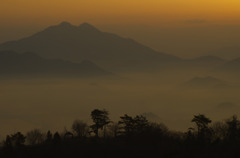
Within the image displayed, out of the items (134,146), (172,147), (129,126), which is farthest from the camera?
(129,126)

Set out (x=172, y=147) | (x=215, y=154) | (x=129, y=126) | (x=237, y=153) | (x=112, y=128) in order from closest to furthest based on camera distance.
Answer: (x=237, y=153)
(x=215, y=154)
(x=172, y=147)
(x=129, y=126)
(x=112, y=128)

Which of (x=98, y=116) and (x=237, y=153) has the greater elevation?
(x=98, y=116)

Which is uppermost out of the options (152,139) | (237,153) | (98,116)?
(98,116)

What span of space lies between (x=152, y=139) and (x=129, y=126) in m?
11.3

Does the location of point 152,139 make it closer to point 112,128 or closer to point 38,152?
point 38,152

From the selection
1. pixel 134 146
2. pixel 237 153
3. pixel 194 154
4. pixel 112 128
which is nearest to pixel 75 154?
pixel 134 146

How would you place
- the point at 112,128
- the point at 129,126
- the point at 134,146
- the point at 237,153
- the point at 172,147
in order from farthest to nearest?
1. the point at 112,128
2. the point at 129,126
3. the point at 134,146
4. the point at 172,147
5. the point at 237,153

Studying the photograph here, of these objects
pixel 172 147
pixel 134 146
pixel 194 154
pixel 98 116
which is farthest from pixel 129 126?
pixel 194 154

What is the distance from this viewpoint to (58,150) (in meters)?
64.3

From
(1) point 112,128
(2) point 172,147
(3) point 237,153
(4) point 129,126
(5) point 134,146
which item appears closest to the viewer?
(3) point 237,153

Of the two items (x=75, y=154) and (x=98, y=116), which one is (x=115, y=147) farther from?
(x=98, y=116)

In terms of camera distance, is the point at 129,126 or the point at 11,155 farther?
the point at 129,126

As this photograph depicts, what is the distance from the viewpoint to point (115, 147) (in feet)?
208

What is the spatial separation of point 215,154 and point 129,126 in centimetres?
2510
